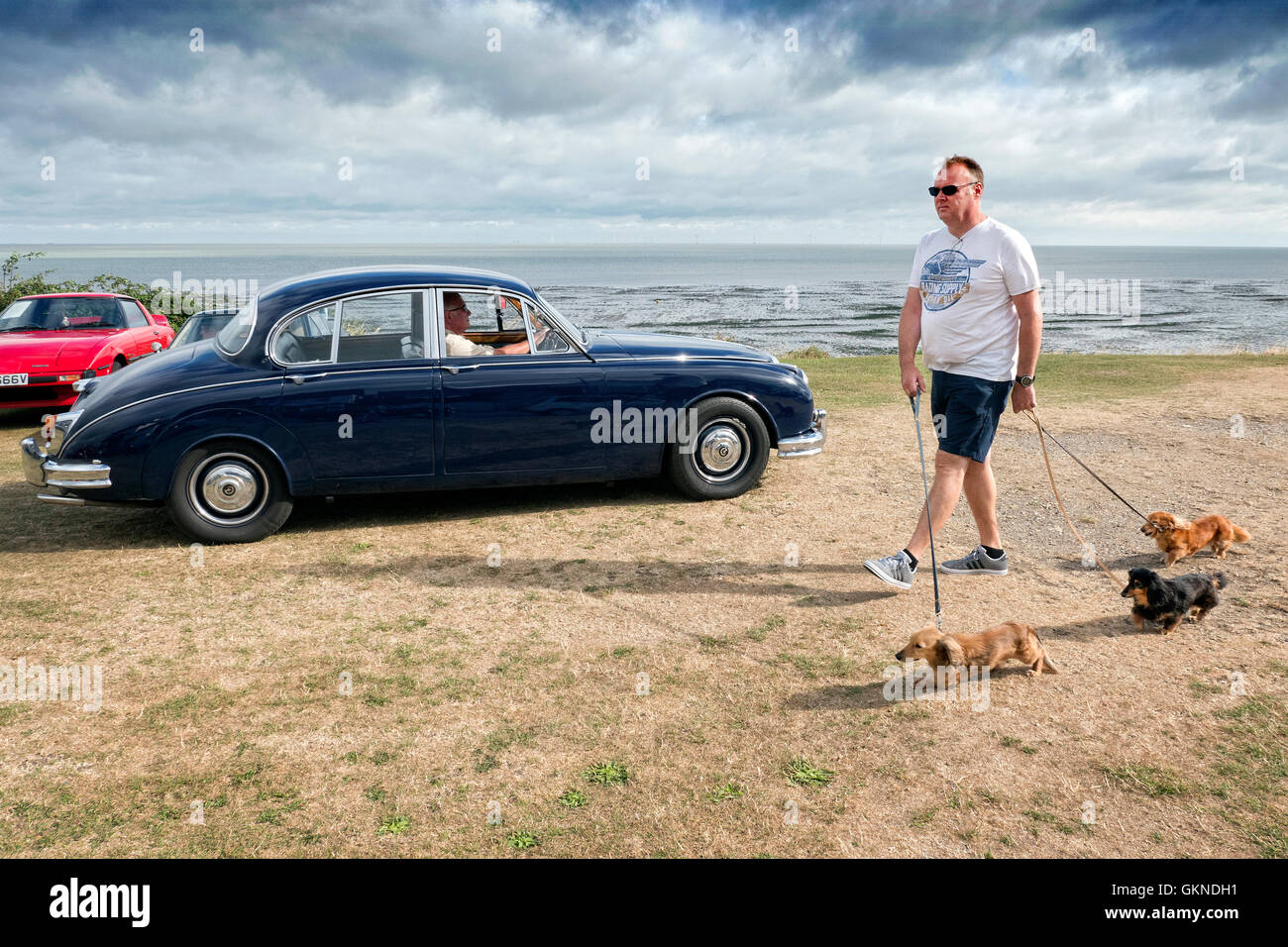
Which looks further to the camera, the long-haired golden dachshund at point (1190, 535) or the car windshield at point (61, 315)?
the car windshield at point (61, 315)

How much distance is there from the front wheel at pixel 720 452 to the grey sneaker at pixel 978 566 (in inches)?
77.8

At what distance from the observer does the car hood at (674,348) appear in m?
6.67

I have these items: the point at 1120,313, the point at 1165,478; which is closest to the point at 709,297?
the point at 1120,313

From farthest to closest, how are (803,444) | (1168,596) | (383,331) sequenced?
(803,444) < (383,331) < (1168,596)

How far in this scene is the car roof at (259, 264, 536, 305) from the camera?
600cm

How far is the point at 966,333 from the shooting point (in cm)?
464

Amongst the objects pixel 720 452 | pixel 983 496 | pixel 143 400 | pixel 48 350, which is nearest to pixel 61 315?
pixel 48 350

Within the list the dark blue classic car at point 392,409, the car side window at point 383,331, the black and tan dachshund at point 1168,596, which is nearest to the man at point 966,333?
the black and tan dachshund at point 1168,596

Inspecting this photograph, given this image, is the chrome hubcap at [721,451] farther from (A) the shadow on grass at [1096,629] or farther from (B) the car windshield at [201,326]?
(B) the car windshield at [201,326]

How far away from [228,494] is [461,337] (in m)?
1.91

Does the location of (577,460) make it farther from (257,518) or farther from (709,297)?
(709,297)

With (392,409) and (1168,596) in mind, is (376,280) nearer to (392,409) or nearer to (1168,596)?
(392,409)

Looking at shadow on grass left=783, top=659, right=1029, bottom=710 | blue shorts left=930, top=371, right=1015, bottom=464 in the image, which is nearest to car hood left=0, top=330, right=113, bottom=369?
blue shorts left=930, top=371, right=1015, bottom=464

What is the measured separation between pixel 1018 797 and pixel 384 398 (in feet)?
14.8
